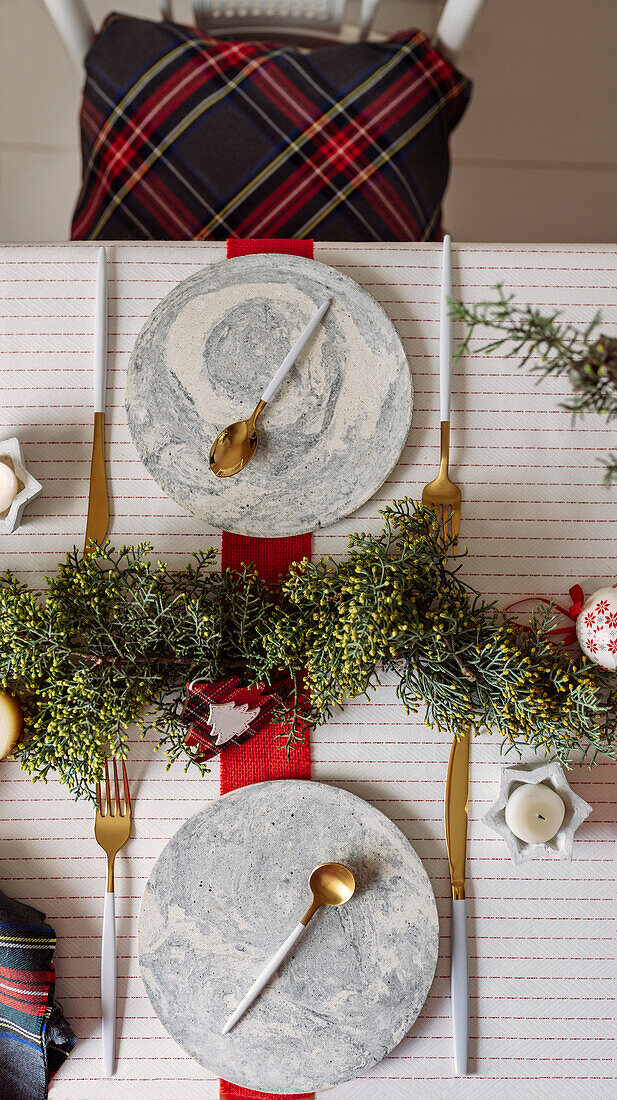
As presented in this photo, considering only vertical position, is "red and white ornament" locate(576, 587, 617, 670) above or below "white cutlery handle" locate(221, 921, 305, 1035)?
above

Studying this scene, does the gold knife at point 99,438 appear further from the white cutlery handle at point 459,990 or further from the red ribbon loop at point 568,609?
the white cutlery handle at point 459,990

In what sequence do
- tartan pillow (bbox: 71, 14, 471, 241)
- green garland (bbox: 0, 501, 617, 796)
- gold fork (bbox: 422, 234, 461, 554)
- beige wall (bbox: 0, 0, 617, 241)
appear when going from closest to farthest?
1. green garland (bbox: 0, 501, 617, 796)
2. gold fork (bbox: 422, 234, 461, 554)
3. tartan pillow (bbox: 71, 14, 471, 241)
4. beige wall (bbox: 0, 0, 617, 241)

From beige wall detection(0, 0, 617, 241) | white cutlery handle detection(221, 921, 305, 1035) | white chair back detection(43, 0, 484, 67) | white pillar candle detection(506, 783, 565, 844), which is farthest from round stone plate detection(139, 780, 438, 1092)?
beige wall detection(0, 0, 617, 241)

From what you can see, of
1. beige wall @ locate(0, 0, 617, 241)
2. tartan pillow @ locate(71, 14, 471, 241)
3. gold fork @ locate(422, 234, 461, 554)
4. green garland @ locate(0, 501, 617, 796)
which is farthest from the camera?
beige wall @ locate(0, 0, 617, 241)

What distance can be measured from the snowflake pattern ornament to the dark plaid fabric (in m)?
0.26

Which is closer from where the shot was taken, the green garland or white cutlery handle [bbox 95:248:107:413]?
the green garland

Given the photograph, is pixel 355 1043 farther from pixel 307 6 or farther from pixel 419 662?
pixel 307 6

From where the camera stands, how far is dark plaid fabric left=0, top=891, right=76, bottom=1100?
776 mm

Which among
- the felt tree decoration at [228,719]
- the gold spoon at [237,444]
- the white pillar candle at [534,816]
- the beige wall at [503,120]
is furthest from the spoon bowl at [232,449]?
the beige wall at [503,120]

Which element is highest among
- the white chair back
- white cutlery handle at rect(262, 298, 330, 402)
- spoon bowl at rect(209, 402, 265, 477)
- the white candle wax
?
the white chair back

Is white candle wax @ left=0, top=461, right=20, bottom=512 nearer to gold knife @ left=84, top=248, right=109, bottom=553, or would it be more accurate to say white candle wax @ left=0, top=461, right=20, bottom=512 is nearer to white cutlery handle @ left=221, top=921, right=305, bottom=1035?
gold knife @ left=84, top=248, right=109, bottom=553

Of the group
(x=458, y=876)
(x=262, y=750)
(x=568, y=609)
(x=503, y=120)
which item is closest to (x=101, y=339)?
(x=262, y=750)

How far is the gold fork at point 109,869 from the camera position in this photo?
0.81 m

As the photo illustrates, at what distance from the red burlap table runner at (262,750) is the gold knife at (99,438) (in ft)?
0.46
